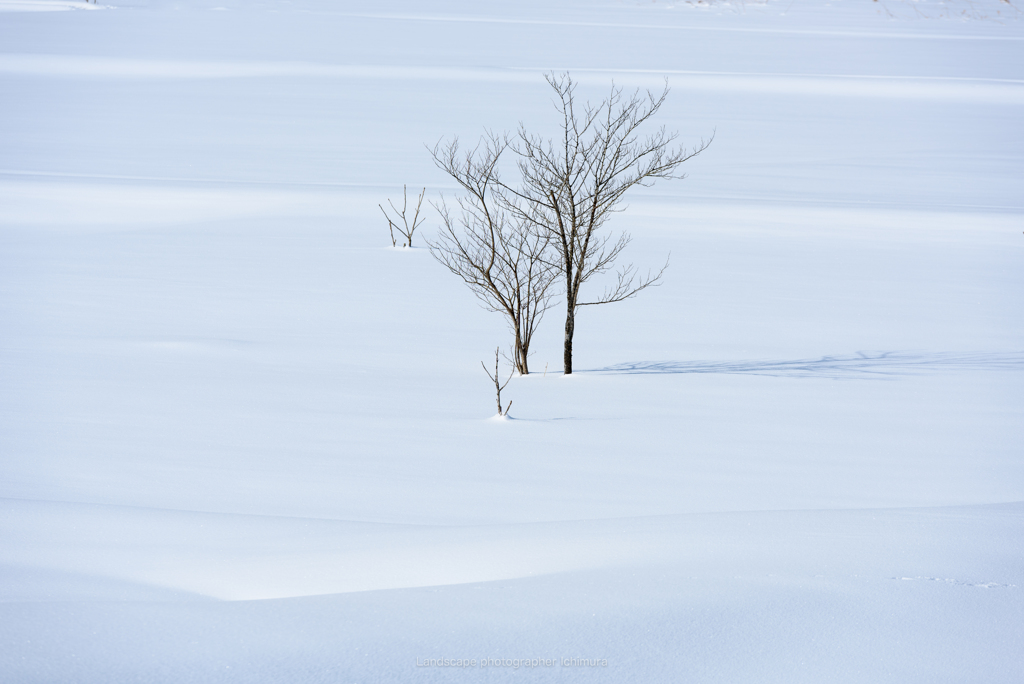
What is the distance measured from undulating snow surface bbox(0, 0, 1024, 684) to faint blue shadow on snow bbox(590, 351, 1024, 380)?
2.2 inches

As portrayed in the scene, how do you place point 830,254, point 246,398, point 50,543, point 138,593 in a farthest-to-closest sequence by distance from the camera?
1. point 830,254
2. point 246,398
3. point 50,543
4. point 138,593

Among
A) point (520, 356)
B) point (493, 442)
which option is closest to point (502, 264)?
point (520, 356)

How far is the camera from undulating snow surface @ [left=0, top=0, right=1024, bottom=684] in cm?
290

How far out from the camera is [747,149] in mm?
27281

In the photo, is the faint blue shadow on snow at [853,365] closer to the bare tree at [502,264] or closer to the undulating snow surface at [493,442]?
the undulating snow surface at [493,442]

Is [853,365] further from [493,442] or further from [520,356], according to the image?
[493,442]

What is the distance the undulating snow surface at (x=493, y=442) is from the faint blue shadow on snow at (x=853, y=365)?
55mm

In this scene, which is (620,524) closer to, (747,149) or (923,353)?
(923,353)

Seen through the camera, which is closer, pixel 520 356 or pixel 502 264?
pixel 520 356

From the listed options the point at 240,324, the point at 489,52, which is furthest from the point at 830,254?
the point at 489,52

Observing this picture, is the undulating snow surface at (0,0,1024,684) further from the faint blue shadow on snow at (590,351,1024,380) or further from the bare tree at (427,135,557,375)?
the bare tree at (427,135,557,375)

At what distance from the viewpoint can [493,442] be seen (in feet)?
20.0

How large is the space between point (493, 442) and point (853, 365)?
427 centimetres

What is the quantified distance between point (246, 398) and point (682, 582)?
4.43m
